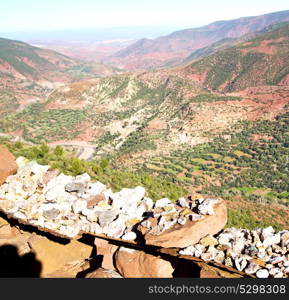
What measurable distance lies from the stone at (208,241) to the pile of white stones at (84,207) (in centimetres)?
84

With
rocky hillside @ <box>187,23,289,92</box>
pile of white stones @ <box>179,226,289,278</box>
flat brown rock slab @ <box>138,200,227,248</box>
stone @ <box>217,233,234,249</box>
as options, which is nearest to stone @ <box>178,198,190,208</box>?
flat brown rock slab @ <box>138,200,227,248</box>

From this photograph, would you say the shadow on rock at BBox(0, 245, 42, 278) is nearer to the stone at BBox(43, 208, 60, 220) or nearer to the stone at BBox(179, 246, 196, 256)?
the stone at BBox(43, 208, 60, 220)

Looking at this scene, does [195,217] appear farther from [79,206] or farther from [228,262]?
[79,206]

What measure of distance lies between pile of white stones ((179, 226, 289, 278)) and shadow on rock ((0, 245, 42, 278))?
6.53 meters

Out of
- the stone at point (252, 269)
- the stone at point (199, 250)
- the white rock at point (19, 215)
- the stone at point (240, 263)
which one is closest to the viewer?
the stone at point (252, 269)

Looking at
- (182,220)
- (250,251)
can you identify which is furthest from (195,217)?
(250,251)

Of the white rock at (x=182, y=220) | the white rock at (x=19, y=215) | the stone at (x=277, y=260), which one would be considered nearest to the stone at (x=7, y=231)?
the white rock at (x=19, y=215)

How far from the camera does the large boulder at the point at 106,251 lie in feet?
37.2

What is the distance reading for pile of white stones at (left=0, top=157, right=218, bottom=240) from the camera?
12.1 meters

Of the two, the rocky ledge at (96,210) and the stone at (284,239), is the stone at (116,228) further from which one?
→ the stone at (284,239)

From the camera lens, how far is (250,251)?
10.2 metres

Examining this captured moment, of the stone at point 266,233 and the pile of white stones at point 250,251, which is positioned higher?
the stone at point 266,233

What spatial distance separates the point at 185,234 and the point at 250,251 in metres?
2.43

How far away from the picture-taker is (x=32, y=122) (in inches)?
4173
